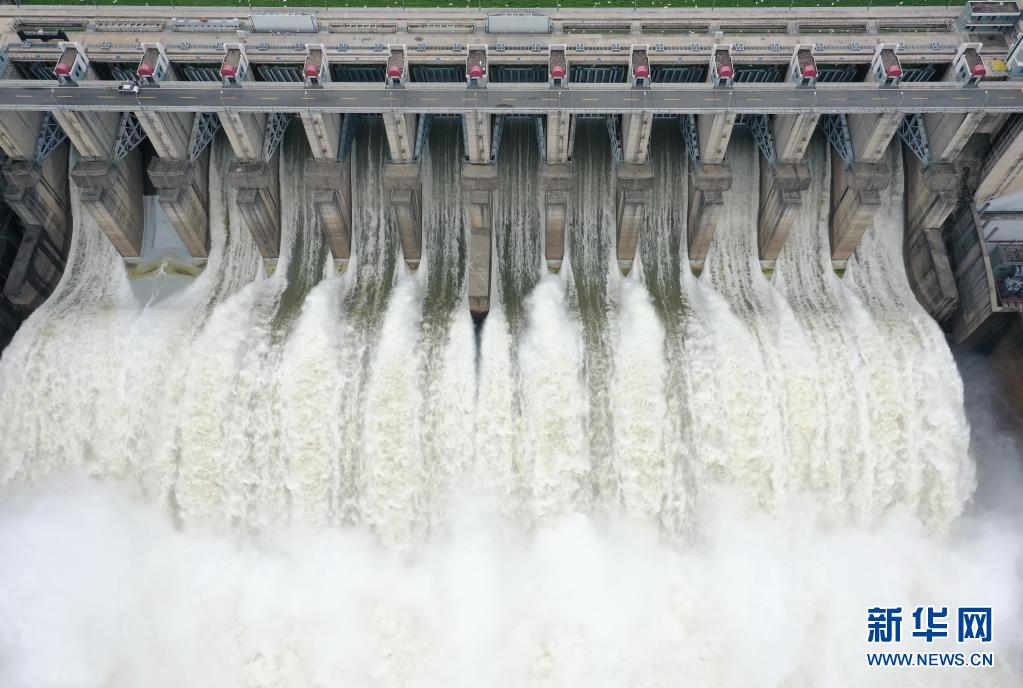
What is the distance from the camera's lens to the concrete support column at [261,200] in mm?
33719

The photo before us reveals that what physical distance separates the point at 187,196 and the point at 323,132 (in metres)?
8.29

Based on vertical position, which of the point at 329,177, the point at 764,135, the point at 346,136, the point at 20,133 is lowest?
the point at 329,177

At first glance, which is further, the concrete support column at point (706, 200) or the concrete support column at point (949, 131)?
the concrete support column at point (706, 200)

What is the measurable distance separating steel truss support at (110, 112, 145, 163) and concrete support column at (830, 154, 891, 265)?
120 ft

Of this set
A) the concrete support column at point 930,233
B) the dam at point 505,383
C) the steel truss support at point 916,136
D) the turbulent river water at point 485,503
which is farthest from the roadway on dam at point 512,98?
the turbulent river water at point 485,503

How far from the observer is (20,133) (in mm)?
32812

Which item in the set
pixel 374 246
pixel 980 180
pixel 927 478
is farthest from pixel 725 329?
pixel 374 246

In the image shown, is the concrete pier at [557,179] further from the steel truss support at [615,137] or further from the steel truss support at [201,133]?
the steel truss support at [201,133]

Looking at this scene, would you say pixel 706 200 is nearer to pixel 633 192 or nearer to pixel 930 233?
pixel 633 192

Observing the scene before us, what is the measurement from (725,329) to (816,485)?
8.13 m

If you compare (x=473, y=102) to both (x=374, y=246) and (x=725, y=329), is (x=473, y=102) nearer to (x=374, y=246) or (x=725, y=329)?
(x=374, y=246)

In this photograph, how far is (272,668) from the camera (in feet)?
91.5

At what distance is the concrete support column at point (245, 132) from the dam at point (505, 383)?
171 mm

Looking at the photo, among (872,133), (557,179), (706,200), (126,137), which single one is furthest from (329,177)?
(872,133)
